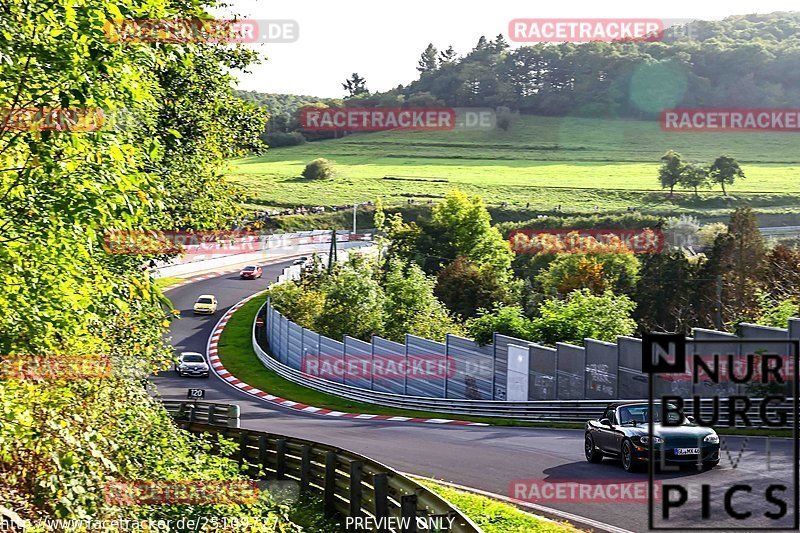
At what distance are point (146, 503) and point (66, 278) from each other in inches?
175

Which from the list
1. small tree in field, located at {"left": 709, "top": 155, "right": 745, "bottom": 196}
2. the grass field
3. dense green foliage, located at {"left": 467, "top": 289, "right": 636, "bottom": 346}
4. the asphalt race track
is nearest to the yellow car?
the asphalt race track

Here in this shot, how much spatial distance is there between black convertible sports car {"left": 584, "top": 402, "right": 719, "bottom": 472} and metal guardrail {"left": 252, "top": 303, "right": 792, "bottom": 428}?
16.3 feet

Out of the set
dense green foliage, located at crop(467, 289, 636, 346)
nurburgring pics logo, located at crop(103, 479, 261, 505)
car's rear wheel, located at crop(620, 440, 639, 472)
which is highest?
nurburgring pics logo, located at crop(103, 479, 261, 505)

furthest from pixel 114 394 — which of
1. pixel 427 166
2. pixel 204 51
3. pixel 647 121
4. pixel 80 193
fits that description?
pixel 647 121

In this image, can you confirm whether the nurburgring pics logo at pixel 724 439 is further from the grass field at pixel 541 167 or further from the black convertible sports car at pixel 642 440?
the grass field at pixel 541 167

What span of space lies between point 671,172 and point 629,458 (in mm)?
139835

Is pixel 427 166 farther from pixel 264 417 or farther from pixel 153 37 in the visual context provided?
pixel 153 37

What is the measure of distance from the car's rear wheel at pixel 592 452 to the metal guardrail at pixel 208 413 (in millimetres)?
8598

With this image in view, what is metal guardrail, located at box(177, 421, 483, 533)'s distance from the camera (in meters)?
11.7

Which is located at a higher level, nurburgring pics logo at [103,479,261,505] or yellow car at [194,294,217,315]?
nurburgring pics logo at [103,479,261,505]

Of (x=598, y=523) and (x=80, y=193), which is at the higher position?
(x=80, y=193)

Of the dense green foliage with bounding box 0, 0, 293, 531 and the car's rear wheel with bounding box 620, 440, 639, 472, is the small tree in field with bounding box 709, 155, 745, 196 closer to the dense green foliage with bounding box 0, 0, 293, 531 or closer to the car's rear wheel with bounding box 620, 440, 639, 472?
the car's rear wheel with bounding box 620, 440, 639, 472

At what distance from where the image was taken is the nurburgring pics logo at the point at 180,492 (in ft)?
42.5

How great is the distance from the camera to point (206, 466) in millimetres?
17078
